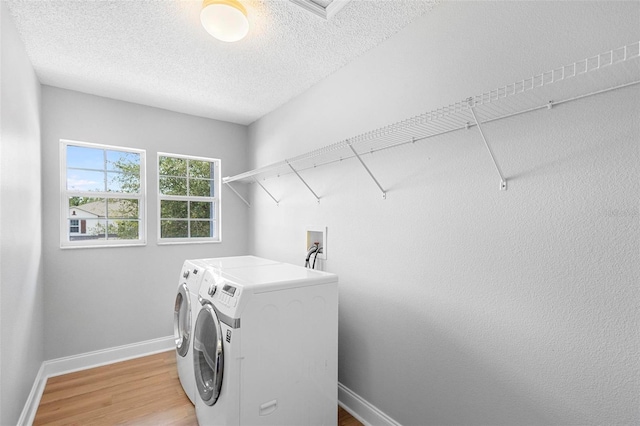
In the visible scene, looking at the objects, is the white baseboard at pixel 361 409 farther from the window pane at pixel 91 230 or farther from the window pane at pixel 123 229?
the window pane at pixel 91 230

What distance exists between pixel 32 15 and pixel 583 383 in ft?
10.5

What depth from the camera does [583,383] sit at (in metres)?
1.13

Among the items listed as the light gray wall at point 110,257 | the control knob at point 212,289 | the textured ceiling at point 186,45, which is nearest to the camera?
the textured ceiling at point 186,45

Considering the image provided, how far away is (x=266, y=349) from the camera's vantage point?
1621 millimetres

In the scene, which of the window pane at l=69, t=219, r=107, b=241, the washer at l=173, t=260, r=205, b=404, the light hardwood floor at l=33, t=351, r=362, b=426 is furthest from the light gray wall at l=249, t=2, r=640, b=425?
the window pane at l=69, t=219, r=107, b=241

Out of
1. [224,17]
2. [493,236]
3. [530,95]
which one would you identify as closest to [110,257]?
[224,17]

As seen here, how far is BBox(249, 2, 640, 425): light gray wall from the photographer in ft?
3.56

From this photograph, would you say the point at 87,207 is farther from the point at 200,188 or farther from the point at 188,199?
the point at 200,188

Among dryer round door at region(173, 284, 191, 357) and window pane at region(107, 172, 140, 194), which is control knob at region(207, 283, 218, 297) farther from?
window pane at region(107, 172, 140, 194)

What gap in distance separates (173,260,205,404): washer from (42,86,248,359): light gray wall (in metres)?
0.79

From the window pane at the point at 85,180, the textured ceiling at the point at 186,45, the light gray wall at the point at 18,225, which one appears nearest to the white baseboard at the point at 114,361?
the light gray wall at the point at 18,225

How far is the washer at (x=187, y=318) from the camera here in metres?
2.13

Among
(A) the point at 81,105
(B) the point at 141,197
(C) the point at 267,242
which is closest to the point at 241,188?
(C) the point at 267,242

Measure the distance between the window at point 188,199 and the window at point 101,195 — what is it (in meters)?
0.20
